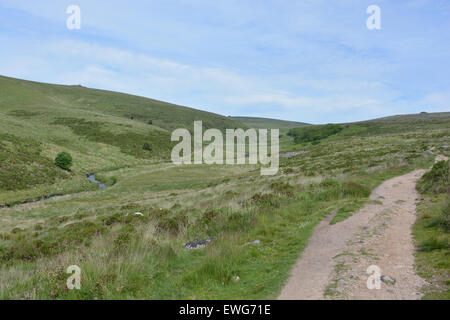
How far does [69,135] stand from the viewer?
254ft

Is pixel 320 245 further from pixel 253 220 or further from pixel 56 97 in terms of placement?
pixel 56 97

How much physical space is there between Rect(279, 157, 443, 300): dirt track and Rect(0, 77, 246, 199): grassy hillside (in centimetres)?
3979

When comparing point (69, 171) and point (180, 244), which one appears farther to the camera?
point (69, 171)

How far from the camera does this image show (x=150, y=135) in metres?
95.4

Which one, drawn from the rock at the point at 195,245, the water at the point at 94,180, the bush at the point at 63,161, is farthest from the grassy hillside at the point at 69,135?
the rock at the point at 195,245

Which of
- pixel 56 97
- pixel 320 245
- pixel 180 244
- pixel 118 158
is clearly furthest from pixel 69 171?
pixel 56 97

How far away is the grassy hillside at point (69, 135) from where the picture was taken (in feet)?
147

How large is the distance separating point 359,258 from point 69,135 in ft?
280

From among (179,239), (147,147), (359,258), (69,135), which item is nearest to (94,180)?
(147,147)

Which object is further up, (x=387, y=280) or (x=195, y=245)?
(x=387, y=280)

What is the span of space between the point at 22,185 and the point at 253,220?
4175cm

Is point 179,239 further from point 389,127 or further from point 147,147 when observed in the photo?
point 389,127

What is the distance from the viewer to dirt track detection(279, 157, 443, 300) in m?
5.36
